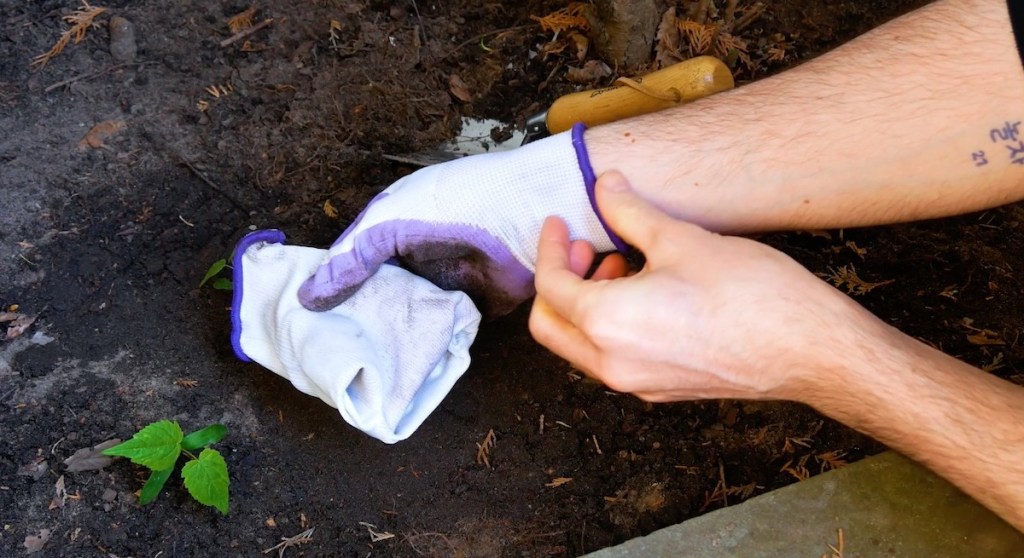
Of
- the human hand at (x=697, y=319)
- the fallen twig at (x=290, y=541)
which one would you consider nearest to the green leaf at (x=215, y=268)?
the fallen twig at (x=290, y=541)

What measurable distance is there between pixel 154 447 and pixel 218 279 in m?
0.45

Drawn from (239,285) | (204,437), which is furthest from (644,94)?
(204,437)

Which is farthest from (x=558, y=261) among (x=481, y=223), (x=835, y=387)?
(x=835, y=387)

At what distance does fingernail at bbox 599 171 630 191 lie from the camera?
1493mm

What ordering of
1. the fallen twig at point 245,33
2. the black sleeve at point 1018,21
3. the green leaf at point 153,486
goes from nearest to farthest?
the black sleeve at point 1018,21 → the green leaf at point 153,486 → the fallen twig at point 245,33

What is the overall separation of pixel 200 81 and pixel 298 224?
1.73 ft

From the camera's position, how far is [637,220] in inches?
55.0

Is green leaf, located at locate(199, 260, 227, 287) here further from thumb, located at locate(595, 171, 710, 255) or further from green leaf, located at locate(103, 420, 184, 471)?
thumb, located at locate(595, 171, 710, 255)

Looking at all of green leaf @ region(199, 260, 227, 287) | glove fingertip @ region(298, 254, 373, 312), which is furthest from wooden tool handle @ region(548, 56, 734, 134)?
green leaf @ region(199, 260, 227, 287)

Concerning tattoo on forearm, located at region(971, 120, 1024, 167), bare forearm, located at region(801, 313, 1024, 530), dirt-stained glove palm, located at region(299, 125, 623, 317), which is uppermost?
tattoo on forearm, located at region(971, 120, 1024, 167)

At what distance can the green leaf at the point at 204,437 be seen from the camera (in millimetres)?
1712

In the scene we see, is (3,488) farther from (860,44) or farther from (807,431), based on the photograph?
(860,44)

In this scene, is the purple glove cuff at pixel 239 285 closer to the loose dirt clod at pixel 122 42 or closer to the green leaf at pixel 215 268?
the green leaf at pixel 215 268

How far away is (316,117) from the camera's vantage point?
2.08 metres
